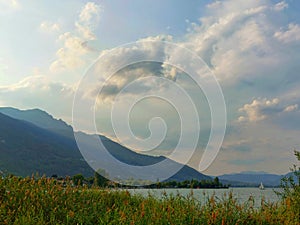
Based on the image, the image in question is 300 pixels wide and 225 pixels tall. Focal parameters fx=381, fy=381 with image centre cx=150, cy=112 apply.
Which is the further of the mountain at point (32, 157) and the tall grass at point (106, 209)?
the mountain at point (32, 157)

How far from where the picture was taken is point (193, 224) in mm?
8773

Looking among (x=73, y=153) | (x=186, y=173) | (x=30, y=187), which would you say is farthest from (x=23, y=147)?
(x=30, y=187)

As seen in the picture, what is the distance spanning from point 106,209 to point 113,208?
42 centimetres

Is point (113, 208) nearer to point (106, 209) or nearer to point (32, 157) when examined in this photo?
point (106, 209)

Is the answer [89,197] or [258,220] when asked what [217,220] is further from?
[89,197]

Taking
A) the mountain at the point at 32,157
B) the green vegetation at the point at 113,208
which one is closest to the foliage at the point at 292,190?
the green vegetation at the point at 113,208

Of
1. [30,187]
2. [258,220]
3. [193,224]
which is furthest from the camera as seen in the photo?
[30,187]

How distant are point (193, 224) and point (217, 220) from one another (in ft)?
2.46

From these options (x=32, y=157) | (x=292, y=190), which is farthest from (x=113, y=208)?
A: (x=32, y=157)

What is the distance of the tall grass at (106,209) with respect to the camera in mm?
8641

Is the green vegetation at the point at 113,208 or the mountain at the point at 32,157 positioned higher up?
the mountain at the point at 32,157

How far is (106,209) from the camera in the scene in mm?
10125

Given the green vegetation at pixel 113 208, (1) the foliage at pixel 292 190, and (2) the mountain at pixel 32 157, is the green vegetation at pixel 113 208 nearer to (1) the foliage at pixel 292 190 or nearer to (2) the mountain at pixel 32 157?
(1) the foliage at pixel 292 190

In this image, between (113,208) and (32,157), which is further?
(32,157)
